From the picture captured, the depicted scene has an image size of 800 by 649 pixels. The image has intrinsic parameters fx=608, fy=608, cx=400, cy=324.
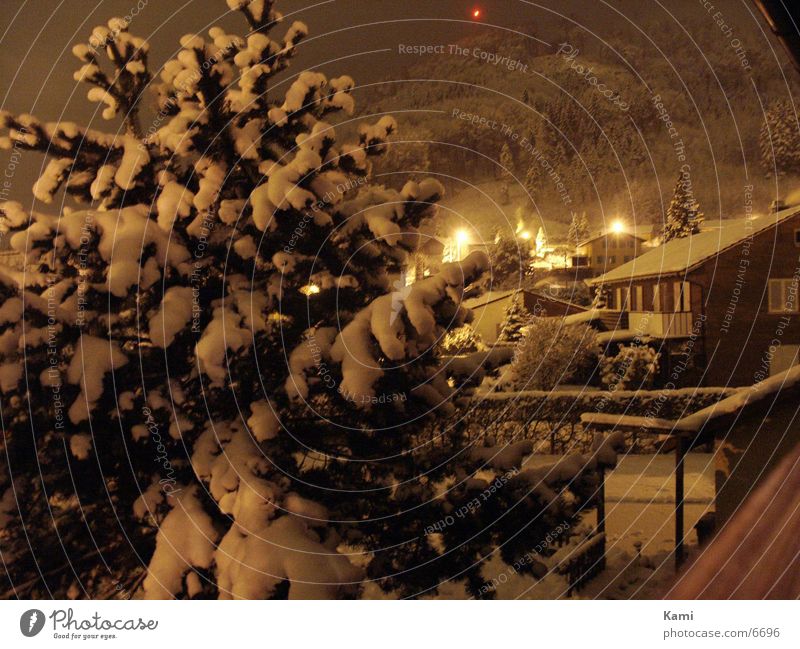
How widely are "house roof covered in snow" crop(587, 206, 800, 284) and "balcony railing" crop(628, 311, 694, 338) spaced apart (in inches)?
5.7

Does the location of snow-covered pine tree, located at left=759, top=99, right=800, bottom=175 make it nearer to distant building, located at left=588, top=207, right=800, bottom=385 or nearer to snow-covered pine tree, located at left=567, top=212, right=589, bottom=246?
distant building, located at left=588, top=207, right=800, bottom=385

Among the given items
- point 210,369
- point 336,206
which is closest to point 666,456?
point 336,206

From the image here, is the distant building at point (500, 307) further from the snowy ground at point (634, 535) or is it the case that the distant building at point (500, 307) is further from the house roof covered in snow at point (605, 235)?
the snowy ground at point (634, 535)

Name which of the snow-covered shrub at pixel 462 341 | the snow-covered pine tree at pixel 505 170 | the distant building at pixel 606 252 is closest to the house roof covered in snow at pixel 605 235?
the distant building at pixel 606 252

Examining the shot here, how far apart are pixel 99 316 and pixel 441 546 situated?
132 cm

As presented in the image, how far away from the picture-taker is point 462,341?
211cm

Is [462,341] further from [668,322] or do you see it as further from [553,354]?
[668,322]

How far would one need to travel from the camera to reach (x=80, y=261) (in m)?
1.84

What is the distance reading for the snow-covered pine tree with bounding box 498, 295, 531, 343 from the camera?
2.18 metres

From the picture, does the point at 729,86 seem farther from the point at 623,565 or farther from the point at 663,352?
the point at 623,565

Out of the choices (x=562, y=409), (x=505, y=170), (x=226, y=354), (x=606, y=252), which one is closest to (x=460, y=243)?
(x=505, y=170)

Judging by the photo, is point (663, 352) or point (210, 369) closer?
point (210, 369)
